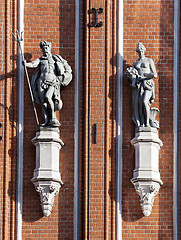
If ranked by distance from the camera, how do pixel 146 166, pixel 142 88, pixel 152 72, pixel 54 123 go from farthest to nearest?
pixel 152 72 < pixel 142 88 < pixel 54 123 < pixel 146 166

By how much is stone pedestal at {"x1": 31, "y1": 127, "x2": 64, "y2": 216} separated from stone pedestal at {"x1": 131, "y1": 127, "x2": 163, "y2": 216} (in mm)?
1593

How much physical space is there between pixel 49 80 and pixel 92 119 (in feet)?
4.01

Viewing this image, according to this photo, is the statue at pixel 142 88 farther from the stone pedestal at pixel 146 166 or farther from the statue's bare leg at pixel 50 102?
the statue's bare leg at pixel 50 102

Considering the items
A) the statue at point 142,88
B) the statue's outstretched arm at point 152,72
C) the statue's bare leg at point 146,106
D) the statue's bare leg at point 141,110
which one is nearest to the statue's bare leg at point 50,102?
the statue at point 142,88

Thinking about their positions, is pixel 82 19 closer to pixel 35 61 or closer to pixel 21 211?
pixel 35 61

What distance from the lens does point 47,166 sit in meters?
25.1

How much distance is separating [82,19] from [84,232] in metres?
4.61

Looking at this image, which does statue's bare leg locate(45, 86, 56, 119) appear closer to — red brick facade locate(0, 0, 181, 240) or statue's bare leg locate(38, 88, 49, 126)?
statue's bare leg locate(38, 88, 49, 126)

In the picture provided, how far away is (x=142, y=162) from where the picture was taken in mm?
25094

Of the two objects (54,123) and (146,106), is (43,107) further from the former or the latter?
(146,106)

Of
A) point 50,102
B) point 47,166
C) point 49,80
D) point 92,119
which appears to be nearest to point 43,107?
point 50,102

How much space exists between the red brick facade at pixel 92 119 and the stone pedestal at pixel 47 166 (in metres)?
0.20

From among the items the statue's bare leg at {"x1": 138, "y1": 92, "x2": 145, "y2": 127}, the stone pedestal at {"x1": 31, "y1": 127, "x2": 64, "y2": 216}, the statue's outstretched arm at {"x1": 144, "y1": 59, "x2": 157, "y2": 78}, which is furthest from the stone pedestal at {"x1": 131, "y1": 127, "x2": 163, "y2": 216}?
the stone pedestal at {"x1": 31, "y1": 127, "x2": 64, "y2": 216}

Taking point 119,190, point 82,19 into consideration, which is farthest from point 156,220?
point 82,19
